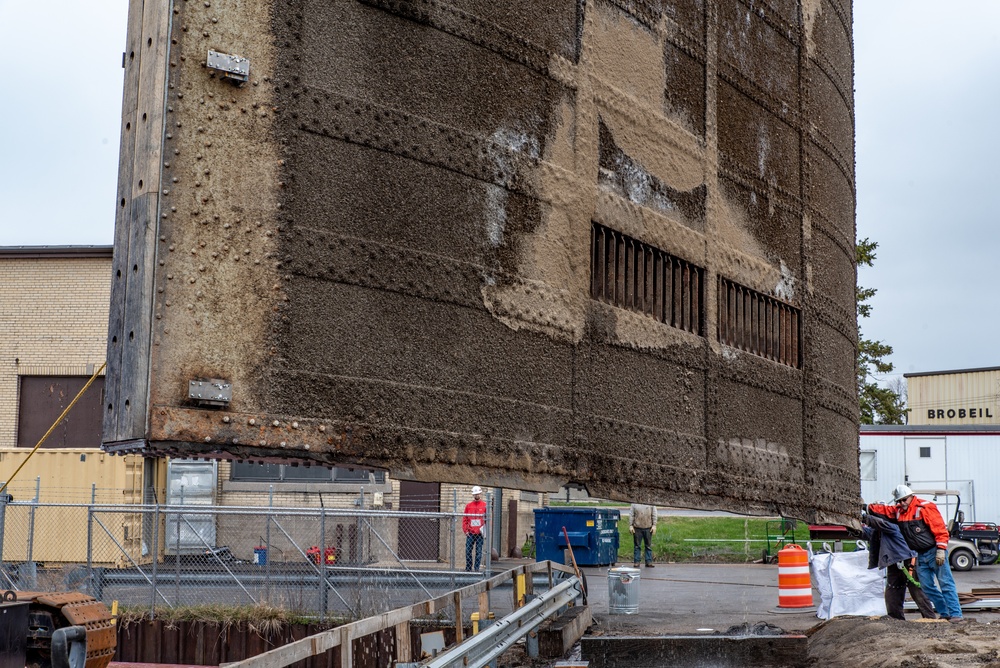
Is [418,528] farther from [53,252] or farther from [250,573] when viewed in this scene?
[53,252]

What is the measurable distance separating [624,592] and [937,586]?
4105mm

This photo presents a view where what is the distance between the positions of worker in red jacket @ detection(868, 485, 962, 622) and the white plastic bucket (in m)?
3.78

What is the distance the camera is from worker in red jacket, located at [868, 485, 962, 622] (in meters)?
12.2

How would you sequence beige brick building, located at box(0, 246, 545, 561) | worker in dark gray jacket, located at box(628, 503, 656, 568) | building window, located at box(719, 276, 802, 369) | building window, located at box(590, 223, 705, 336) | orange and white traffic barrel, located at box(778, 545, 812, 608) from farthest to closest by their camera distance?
beige brick building, located at box(0, 246, 545, 561) < worker in dark gray jacket, located at box(628, 503, 656, 568) < orange and white traffic barrel, located at box(778, 545, 812, 608) < building window, located at box(719, 276, 802, 369) < building window, located at box(590, 223, 705, 336)

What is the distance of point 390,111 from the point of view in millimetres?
5496

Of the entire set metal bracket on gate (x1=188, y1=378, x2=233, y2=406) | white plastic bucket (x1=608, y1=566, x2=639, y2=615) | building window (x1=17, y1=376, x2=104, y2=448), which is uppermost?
building window (x1=17, y1=376, x2=104, y2=448)

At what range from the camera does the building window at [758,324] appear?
7691 mm

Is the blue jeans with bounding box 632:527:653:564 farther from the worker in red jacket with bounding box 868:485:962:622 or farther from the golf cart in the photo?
the worker in red jacket with bounding box 868:485:962:622

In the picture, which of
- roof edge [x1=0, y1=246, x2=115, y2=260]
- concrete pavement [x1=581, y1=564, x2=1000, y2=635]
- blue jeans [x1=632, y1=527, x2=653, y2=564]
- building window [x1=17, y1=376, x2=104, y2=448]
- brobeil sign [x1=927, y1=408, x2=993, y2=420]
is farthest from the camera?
brobeil sign [x1=927, y1=408, x2=993, y2=420]

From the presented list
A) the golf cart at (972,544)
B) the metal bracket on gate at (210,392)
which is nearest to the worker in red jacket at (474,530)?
the metal bracket on gate at (210,392)

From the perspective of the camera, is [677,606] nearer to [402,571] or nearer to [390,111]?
[402,571]

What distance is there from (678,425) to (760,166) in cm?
220

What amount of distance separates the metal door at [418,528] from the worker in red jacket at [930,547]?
839 centimetres

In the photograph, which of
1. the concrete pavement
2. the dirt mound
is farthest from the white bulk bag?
the dirt mound
